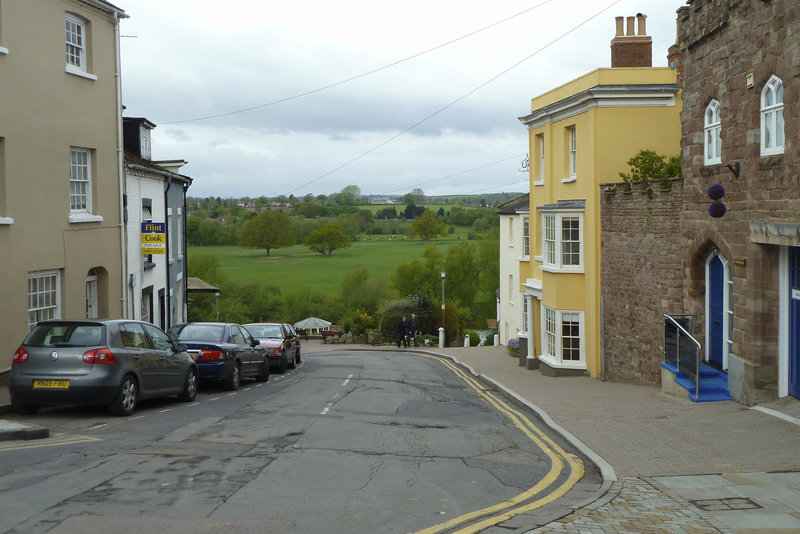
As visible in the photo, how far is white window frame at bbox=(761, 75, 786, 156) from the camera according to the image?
1313 cm

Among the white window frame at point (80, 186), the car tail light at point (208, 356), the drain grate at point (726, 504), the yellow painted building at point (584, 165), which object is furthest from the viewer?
the yellow painted building at point (584, 165)

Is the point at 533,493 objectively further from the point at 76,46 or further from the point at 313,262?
the point at 313,262

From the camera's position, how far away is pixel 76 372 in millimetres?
12367

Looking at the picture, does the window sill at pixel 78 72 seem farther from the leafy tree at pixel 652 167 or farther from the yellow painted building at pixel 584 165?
the leafy tree at pixel 652 167

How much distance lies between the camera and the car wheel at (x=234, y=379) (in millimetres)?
17875

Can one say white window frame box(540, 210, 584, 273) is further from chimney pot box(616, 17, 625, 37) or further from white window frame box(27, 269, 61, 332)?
white window frame box(27, 269, 61, 332)

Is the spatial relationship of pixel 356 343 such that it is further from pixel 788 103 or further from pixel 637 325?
pixel 788 103

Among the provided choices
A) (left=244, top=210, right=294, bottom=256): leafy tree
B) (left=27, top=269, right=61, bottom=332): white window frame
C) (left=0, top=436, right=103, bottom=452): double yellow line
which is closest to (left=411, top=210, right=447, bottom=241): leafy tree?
(left=244, top=210, right=294, bottom=256): leafy tree

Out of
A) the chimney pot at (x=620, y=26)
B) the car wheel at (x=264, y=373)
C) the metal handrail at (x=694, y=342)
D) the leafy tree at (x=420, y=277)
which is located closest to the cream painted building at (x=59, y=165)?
the car wheel at (x=264, y=373)

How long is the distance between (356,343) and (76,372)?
163 feet

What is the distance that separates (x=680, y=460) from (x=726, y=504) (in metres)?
2.12

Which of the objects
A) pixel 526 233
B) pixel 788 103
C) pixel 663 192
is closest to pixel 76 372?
pixel 788 103

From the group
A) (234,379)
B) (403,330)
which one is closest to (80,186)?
(234,379)

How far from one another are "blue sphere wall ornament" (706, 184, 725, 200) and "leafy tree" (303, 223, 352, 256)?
117 m
